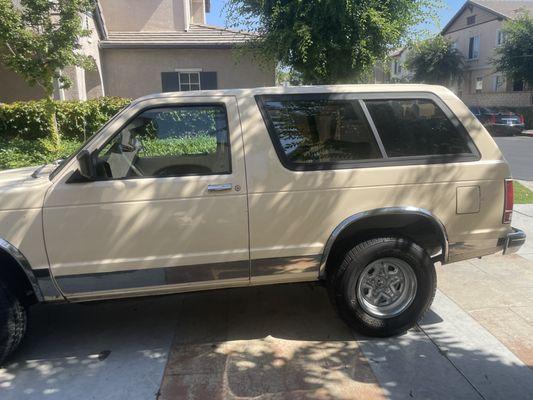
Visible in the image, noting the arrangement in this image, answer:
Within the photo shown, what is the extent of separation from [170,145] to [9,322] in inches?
67.4

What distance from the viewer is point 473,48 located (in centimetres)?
4038

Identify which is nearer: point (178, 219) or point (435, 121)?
point (178, 219)

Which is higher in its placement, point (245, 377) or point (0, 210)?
point (0, 210)

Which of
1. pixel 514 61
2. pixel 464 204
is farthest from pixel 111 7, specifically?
pixel 514 61

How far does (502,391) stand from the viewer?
3.04 meters

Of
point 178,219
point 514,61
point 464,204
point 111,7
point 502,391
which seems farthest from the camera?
point 514,61

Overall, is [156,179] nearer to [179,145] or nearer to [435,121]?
[179,145]

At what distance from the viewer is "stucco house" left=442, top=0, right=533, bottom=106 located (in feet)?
117

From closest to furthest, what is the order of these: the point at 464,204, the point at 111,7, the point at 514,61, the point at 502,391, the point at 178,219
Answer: the point at 502,391, the point at 178,219, the point at 464,204, the point at 111,7, the point at 514,61

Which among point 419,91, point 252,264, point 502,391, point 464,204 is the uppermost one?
point 419,91

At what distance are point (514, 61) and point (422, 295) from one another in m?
30.7

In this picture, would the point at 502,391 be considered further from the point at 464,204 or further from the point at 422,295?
the point at 464,204

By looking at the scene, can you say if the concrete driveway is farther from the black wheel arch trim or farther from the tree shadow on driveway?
the black wheel arch trim

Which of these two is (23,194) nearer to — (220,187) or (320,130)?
(220,187)
